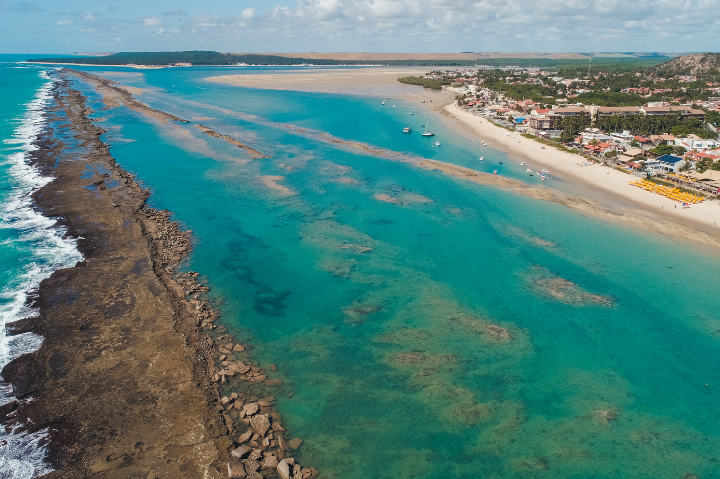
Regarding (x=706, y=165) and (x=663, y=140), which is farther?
(x=663, y=140)

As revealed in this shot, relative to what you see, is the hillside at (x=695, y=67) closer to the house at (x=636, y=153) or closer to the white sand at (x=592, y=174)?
the white sand at (x=592, y=174)

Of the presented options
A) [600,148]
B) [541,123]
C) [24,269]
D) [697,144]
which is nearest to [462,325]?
[24,269]

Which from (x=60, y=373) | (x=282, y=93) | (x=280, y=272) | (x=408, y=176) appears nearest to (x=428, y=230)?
(x=280, y=272)

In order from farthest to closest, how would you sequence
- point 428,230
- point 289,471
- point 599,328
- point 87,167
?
point 87,167
point 428,230
point 599,328
point 289,471

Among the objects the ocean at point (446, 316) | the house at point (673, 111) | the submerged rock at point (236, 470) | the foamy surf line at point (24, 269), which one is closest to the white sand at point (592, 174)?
the ocean at point (446, 316)

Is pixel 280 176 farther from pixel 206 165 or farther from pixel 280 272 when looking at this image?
pixel 280 272

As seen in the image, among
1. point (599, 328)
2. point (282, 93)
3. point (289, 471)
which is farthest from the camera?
point (282, 93)

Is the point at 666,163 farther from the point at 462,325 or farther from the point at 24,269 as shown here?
the point at 24,269

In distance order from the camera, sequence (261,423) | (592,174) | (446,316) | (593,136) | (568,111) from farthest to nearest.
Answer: (568,111) → (593,136) → (592,174) → (446,316) → (261,423)
